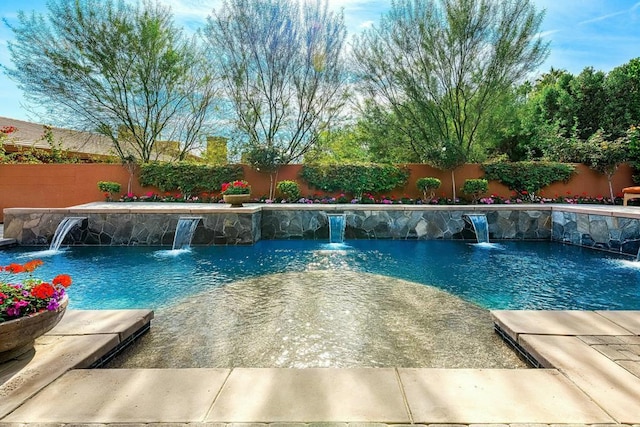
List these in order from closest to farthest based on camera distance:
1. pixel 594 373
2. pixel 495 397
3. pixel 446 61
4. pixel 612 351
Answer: pixel 495 397, pixel 594 373, pixel 612 351, pixel 446 61

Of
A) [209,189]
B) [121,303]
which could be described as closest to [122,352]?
[121,303]

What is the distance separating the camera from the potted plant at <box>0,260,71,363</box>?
181 centimetres

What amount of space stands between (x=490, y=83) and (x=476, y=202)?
169 inches

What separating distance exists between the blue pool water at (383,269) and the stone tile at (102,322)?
701 millimetres

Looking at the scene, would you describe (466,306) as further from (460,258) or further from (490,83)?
(490,83)

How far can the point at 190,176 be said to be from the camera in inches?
419

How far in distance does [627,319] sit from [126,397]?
134 inches

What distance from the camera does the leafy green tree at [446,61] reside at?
420 inches

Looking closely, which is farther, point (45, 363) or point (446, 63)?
point (446, 63)

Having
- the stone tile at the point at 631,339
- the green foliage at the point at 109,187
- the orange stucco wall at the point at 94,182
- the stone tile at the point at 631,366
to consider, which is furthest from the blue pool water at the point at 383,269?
the green foliage at the point at 109,187

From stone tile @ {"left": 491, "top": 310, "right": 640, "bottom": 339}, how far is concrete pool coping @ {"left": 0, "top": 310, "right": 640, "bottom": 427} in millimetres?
163

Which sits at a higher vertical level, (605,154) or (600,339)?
(605,154)

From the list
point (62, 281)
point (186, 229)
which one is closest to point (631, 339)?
point (62, 281)

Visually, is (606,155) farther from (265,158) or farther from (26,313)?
(26,313)
